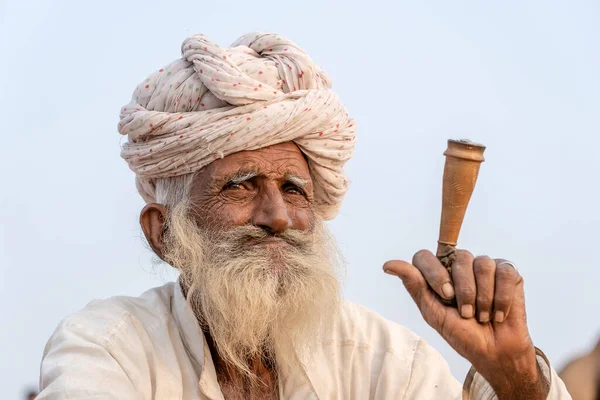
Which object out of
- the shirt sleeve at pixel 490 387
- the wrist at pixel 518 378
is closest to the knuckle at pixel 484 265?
the wrist at pixel 518 378

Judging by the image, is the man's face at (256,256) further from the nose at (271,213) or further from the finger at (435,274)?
the finger at (435,274)

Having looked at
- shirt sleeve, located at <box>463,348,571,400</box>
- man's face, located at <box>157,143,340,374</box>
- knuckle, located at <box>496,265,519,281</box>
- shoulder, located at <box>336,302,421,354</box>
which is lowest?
shoulder, located at <box>336,302,421,354</box>

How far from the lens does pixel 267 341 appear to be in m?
4.08

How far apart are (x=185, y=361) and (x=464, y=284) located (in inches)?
48.6

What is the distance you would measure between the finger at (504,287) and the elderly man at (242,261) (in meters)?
0.46

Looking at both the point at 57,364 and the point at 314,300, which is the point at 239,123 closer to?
the point at 314,300

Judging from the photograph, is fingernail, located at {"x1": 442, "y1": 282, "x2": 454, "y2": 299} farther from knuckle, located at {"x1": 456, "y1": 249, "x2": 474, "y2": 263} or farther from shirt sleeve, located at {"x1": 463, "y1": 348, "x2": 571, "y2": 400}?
shirt sleeve, located at {"x1": 463, "y1": 348, "x2": 571, "y2": 400}

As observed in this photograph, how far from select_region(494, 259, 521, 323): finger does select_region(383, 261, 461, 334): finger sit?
0.12 m

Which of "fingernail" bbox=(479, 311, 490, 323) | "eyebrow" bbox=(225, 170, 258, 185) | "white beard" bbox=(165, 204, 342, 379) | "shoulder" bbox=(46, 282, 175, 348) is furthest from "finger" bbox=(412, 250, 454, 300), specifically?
"shoulder" bbox=(46, 282, 175, 348)

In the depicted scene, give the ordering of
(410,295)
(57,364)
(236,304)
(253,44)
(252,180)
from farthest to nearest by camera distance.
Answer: (253,44) < (252,180) < (236,304) < (57,364) < (410,295)

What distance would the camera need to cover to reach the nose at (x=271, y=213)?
402cm

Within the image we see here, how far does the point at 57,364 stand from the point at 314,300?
0.95 meters

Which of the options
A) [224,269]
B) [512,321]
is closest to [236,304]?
[224,269]

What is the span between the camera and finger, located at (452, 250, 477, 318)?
3141mm
